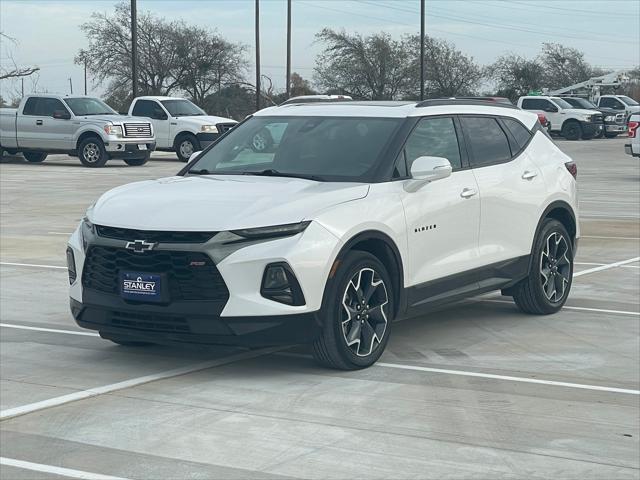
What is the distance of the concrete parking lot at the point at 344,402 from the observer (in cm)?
542

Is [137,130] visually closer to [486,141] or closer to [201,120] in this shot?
[201,120]

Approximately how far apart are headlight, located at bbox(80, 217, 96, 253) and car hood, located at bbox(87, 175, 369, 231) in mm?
55

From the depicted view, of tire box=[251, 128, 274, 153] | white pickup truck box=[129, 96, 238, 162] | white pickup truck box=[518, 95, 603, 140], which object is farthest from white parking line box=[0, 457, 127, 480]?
white pickup truck box=[518, 95, 603, 140]

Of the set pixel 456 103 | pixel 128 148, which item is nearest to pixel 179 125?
pixel 128 148

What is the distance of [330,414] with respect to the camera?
6250 mm

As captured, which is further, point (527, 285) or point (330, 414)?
point (527, 285)

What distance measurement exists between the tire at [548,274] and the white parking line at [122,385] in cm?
235

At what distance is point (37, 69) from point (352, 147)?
32.7 metres

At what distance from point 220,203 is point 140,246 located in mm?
562

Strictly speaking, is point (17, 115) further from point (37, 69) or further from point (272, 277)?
point (272, 277)

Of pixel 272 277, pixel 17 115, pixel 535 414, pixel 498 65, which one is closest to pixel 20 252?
pixel 272 277

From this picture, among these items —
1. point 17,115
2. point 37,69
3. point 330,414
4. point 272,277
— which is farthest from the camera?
point 37,69

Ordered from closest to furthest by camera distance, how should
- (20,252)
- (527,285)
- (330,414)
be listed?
1. (330,414)
2. (527,285)
3. (20,252)

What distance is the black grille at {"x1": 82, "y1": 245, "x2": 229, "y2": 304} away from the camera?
676 cm
